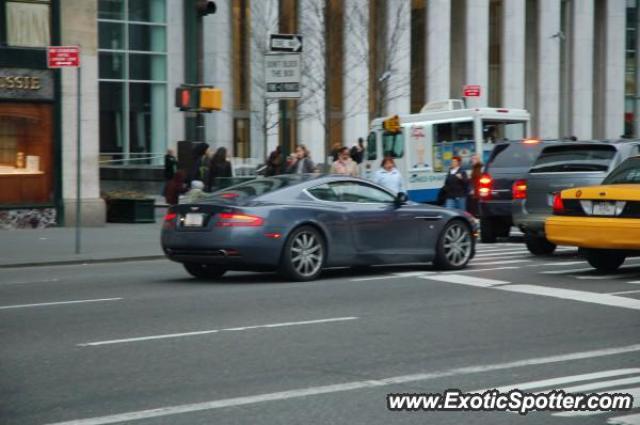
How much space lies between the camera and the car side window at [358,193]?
15188 mm

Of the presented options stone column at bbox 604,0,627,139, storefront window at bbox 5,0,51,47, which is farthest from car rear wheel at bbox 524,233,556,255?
stone column at bbox 604,0,627,139

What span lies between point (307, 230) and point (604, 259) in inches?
158

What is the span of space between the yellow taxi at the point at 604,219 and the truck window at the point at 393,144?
64.5 ft

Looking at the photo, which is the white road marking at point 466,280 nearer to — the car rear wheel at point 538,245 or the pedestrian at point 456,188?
the car rear wheel at point 538,245

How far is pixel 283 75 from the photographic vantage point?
822 inches

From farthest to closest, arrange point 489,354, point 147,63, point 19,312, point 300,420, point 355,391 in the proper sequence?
1. point 147,63
2. point 19,312
3. point 489,354
4. point 355,391
5. point 300,420

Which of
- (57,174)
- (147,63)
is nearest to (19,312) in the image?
(57,174)

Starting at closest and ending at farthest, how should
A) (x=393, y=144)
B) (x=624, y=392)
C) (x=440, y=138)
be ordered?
(x=624, y=392) → (x=440, y=138) → (x=393, y=144)

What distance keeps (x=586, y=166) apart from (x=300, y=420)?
12.5 m

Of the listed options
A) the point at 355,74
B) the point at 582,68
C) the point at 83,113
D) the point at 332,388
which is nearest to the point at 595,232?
the point at 332,388

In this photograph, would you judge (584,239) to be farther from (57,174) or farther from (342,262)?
(57,174)

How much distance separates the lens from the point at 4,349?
9352mm

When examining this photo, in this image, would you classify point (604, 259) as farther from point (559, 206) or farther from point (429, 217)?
point (429, 217)

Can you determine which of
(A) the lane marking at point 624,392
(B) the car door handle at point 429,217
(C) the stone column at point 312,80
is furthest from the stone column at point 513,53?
(A) the lane marking at point 624,392
